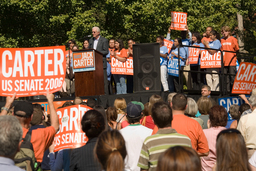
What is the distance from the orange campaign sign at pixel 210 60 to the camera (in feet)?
37.9

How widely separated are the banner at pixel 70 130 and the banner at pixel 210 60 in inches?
270

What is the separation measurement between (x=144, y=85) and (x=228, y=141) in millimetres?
7533

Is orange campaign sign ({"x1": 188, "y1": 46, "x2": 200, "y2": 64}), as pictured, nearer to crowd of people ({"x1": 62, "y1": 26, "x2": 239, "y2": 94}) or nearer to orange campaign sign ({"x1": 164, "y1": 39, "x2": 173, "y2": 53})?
crowd of people ({"x1": 62, "y1": 26, "x2": 239, "y2": 94})

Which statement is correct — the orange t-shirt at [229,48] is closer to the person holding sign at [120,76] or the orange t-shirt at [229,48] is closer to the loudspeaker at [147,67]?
the loudspeaker at [147,67]

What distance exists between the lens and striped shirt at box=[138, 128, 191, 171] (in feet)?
12.5

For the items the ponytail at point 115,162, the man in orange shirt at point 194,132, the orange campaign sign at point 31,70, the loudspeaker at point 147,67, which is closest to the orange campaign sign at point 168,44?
the loudspeaker at point 147,67

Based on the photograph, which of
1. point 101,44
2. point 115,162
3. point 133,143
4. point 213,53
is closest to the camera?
point 115,162

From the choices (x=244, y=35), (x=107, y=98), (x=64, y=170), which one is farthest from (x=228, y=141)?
(x=244, y=35)

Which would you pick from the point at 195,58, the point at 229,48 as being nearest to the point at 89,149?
the point at 195,58

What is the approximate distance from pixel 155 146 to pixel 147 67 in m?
7.24

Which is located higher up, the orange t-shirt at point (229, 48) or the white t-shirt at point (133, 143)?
the orange t-shirt at point (229, 48)

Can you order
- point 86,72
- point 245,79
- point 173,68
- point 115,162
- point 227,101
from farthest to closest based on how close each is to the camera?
1. point 173,68
2. point 86,72
3. point 245,79
4. point 227,101
5. point 115,162

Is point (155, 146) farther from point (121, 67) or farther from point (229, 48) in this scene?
point (229, 48)

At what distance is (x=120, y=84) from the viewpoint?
12.2m
